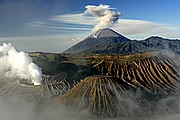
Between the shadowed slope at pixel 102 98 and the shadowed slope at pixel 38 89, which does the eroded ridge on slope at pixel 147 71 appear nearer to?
the shadowed slope at pixel 38 89

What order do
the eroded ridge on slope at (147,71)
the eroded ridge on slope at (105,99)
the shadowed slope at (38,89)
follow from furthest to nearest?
the eroded ridge on slope at (147,71), the shadowed slope at (38,89), the eroded ridge on slope at (105,99)

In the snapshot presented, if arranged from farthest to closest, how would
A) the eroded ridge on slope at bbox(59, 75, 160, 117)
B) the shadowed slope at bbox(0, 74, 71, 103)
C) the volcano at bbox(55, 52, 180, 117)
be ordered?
1. the shadowed slope at bbox(0, 74, 71, 103)
2. the volcano at bbox(55, 52, 180, 117)
3. the eroded ridge on slope at bbox(59, 75, 160, 117)

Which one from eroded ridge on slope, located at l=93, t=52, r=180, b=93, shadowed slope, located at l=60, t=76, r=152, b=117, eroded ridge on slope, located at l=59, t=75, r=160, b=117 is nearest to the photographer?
shadowed slope, located at l=60, t=76, r=152, b=117

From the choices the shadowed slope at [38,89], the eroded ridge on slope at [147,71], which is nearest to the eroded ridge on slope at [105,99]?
the shadowed slope at [38,89]

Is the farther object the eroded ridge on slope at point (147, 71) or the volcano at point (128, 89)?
the eroded ridge on slope at point (147, 71)

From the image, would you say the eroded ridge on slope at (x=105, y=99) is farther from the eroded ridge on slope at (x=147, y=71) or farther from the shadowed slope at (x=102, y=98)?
the eroded ridge on slope at (x=147, y=71)

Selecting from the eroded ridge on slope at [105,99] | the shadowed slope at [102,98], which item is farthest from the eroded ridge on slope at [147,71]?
the shadowed slope at [102,98]

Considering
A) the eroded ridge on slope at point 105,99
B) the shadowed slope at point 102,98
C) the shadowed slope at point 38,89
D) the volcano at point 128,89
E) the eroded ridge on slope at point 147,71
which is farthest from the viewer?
the eroded ridge on slope at point 147,71

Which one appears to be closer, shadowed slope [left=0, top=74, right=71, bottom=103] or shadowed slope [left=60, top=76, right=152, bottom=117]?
shadowed slope [left=60, top=76, right=152, bottom=117]

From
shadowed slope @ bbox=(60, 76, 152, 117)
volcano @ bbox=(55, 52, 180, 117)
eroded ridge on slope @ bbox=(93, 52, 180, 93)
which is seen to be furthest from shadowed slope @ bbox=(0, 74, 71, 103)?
eroded ridge on slope @ bbox=(93, 52, 180, 93)

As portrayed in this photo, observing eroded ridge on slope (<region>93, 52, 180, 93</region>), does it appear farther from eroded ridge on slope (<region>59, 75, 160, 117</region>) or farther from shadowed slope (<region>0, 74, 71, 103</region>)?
eroded ridge on slope (<region>59, 75, 160, 117</region>)

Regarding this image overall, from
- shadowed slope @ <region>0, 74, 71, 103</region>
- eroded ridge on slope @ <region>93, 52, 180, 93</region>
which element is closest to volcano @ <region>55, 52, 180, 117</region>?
eroded ridge on slope @ <region>93, 52, 180, 93</region>
